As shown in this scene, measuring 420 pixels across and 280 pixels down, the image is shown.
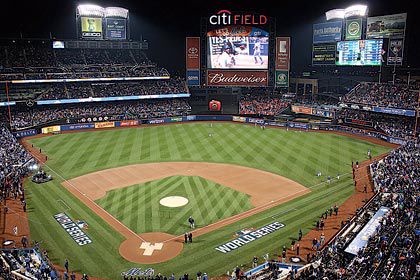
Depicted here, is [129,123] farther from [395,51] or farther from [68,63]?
[395,51]

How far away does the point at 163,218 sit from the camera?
28.9m

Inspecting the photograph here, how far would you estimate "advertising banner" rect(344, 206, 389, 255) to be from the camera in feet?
71.8

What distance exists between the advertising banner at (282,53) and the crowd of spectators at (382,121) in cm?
1476

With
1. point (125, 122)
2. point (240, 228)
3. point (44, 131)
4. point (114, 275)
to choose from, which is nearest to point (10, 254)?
point (114, 275)

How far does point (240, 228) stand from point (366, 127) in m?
39.7

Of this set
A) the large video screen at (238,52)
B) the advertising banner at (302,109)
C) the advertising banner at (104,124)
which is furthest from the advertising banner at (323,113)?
the advertising banner at (104,124)

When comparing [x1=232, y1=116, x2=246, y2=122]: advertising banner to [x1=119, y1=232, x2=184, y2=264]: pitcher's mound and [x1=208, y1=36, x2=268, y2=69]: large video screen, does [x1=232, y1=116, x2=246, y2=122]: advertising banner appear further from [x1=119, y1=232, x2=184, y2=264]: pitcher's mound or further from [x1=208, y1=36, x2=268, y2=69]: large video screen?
[x1=119, y1=232, x2=184, y2=264]: pitcher's mound

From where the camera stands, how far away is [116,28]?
72250 mm

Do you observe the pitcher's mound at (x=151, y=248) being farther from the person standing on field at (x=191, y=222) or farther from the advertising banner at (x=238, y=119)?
the advertising banner at (x=238, y=119)

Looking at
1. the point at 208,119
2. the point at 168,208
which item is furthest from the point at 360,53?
the point at 168,208

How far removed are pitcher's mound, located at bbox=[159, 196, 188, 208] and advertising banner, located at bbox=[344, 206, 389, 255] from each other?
1413 centimetres

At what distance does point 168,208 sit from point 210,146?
22.4m

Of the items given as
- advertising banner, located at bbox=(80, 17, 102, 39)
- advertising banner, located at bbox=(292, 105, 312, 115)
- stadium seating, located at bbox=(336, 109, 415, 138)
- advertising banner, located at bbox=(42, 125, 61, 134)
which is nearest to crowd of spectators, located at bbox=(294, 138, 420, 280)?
stadium seating, located at bbox=(336, 109, 415, 138)

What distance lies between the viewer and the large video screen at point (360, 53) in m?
59.0
